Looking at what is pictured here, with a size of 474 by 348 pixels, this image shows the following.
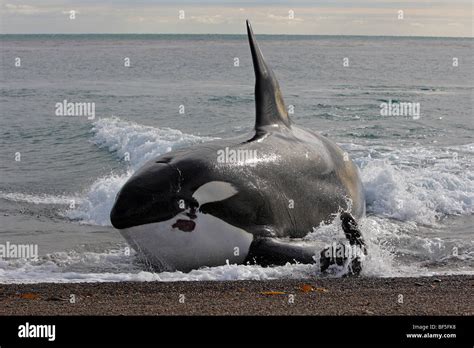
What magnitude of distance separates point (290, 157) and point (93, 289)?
4.26 meters

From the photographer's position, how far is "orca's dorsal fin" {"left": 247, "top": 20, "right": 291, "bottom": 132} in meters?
13.9

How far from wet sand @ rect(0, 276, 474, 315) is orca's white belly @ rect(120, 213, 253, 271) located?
907 millimetres

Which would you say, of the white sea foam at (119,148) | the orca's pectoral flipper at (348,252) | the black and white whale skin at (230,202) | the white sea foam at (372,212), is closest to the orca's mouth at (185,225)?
the black and white whale skin at (230,202)

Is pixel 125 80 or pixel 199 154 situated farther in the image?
pixel 125 80

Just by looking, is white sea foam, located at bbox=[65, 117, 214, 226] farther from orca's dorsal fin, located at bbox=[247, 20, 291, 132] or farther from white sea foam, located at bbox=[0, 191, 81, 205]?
orca's dorsal fin, located at bbox=[247, 20, 291, 132]

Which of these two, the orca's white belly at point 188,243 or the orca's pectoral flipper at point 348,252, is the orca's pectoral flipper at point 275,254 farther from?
the orca's pectoral flipper at point 348,252

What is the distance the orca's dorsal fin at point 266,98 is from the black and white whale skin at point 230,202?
189 mm

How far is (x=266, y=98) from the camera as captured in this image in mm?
14188

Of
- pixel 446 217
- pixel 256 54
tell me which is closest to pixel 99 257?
pixel 256 54

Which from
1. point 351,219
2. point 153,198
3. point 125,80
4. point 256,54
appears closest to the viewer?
point 153,198

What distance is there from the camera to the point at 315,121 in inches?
1188

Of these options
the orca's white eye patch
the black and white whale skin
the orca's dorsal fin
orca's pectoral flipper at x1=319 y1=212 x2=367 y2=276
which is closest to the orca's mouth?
the black and white whale skin

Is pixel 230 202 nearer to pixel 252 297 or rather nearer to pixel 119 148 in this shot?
pixel 252 297
